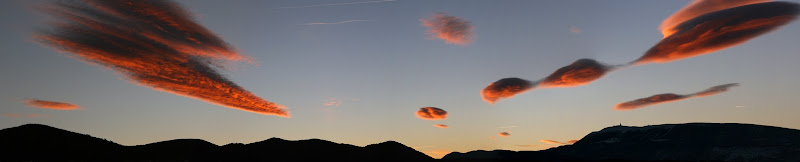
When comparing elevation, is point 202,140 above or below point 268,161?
above

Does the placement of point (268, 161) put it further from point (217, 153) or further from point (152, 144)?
point (152, 144)

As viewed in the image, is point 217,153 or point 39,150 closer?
point 39,150

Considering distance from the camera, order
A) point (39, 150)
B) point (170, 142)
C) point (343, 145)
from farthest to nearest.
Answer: point (343, 145) → point (170, 142) → point (39, 150)

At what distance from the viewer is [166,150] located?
120000 mm

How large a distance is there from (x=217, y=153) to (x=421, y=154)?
70.5 metres

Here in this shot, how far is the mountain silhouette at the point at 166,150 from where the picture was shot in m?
102

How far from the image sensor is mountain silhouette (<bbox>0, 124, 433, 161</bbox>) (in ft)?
336

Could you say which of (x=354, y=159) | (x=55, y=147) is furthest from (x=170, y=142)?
(x=354, y=159)

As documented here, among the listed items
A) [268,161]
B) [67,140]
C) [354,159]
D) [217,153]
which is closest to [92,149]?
[67,140]

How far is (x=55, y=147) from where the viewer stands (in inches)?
4218

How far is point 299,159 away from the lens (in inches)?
4857

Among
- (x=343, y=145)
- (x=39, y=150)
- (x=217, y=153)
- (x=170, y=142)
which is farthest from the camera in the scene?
(x=343, y=145)

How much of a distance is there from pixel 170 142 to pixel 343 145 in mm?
55029

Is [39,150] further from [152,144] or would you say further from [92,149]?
[152,144]
